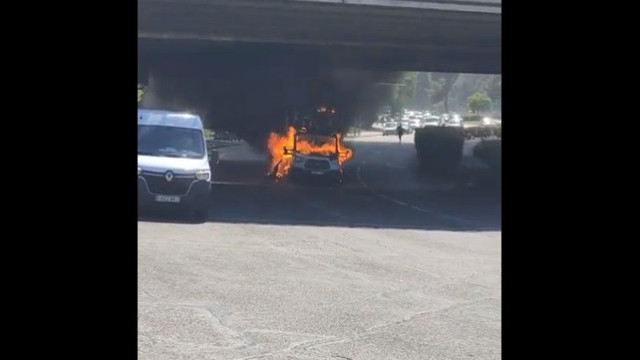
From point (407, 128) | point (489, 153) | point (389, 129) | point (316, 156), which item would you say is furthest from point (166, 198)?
point (407, 128)

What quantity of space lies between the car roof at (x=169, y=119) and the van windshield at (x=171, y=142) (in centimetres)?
11

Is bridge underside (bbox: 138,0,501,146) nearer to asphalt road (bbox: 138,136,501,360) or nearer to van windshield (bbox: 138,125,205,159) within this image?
van windshield (bbox: 138,125,205,159)

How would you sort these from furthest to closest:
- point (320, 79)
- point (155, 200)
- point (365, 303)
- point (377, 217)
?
point (320, 79) → point (377, 217) → point (155, 200) → point (365, 303)

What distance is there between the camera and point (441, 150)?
129ft

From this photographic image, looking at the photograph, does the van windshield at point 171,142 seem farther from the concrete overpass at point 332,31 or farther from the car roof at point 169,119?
the concrete overpass at point 332,31

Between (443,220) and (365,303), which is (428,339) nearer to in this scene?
(365,303)

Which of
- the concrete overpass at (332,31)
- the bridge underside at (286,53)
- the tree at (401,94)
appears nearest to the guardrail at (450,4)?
the concrete overpass at (332,31)

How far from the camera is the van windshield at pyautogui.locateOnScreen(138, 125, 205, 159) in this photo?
17.8 m

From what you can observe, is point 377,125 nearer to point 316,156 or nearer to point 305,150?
point 316,156

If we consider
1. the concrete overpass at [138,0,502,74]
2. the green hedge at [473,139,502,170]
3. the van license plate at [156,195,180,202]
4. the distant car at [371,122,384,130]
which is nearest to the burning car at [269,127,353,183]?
the concrete overpass at [138,0,502,74]
